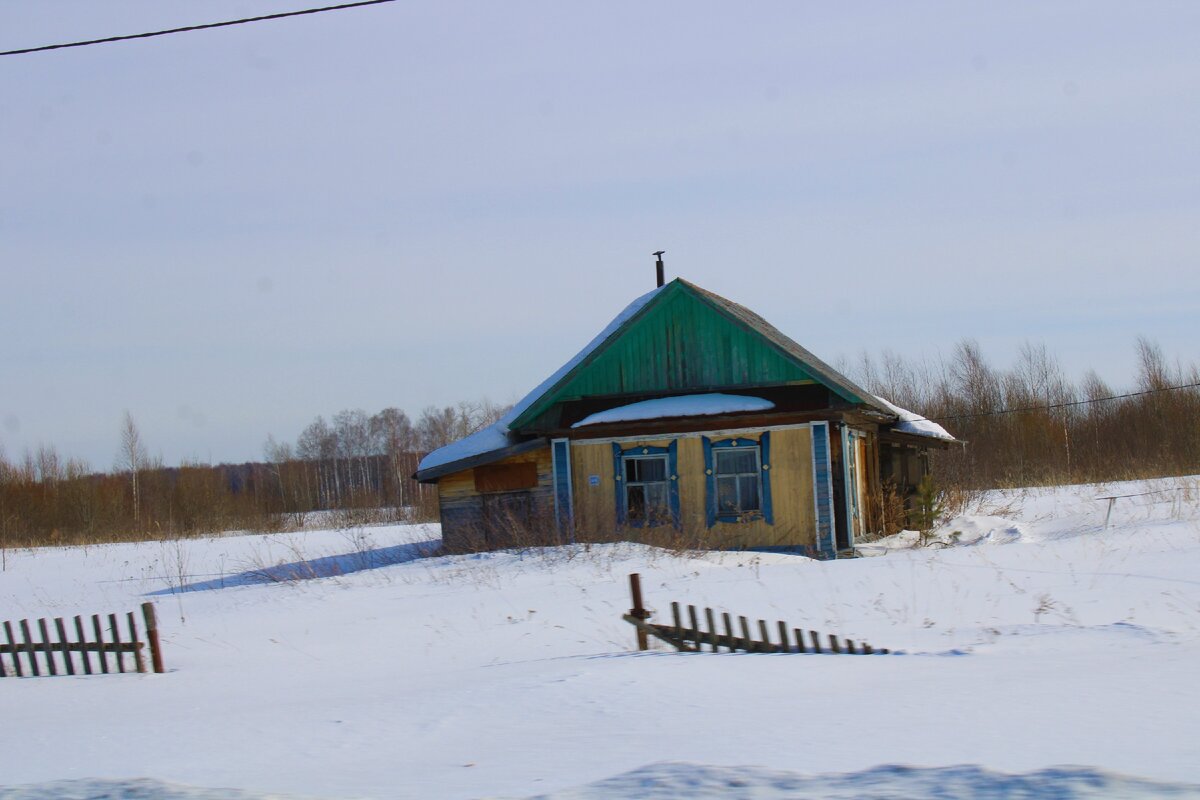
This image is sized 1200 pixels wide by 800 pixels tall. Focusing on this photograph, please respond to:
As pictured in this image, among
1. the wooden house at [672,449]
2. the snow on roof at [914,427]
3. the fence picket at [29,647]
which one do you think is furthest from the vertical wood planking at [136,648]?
the snow on roof at [914,427]

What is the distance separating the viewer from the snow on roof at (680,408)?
20812mm

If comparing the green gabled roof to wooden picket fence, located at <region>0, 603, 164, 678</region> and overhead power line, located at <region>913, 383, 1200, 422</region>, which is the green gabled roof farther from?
overhead power line, located at <region>913, 383, 1200, 422</region>

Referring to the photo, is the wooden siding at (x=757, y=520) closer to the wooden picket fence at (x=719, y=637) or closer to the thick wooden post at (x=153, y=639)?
the thick wooden post at (x=153, y=639)

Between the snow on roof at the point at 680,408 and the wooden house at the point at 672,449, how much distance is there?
0.12 feet

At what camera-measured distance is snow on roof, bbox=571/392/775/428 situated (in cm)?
2081

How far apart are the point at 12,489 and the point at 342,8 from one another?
48189 millimetres

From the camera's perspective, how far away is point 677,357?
21969 mm

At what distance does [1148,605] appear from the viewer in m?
11.6

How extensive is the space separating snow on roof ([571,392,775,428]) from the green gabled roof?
406 mm

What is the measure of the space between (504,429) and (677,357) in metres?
3.59

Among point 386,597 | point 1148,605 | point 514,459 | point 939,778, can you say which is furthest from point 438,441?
point 939,778

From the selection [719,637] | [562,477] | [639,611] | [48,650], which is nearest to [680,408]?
[562,477]

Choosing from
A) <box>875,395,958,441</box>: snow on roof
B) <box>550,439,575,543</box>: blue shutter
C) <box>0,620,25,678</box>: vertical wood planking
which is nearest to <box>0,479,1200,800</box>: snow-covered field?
<box>0,620,25,678</box>: vertical wood planking

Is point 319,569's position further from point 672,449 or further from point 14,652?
point 14,652
